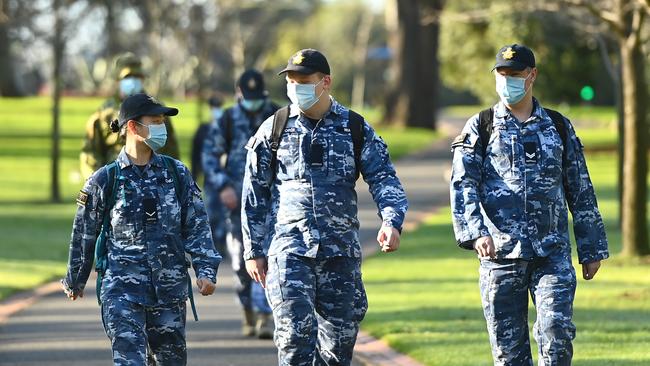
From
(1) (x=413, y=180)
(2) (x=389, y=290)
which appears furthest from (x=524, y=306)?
(1) (x=413, y=180)

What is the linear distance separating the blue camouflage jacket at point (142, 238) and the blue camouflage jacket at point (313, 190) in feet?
1.08

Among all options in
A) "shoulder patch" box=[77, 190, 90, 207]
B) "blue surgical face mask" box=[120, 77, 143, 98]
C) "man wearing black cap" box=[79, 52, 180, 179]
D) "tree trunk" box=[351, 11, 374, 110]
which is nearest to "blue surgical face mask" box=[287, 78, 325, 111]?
"shoulder patch" box=[77, 190, 90, 207]

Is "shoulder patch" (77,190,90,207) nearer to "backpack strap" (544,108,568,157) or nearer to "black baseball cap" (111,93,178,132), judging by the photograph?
"black baseball cap" (111,93,178,132)

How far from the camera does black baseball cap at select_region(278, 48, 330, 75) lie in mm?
7883

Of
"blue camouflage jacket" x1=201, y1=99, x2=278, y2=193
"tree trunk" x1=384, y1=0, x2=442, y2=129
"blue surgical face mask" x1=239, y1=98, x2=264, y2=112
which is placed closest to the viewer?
"blue surgical face mask" x1=239, y1=98, x2=264, y2=112

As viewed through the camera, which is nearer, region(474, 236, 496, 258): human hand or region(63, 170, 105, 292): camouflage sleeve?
region(474, 236, 496, 258): human hand

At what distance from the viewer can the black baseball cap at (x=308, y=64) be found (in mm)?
7883

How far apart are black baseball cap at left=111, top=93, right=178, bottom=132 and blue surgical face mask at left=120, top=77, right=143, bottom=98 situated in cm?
359

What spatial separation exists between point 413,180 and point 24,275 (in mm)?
17508

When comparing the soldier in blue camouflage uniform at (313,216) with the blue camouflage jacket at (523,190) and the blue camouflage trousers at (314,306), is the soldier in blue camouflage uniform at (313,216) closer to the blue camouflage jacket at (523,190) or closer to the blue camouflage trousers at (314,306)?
the blue camouflage trousers at (314,306)

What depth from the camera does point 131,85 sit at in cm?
1155

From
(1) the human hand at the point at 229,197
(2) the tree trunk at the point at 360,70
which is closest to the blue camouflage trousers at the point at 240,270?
(1) the human hand at the point at 229,197

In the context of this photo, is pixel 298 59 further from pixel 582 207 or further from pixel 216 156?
pixel 216 156

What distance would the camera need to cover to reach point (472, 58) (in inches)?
1943
